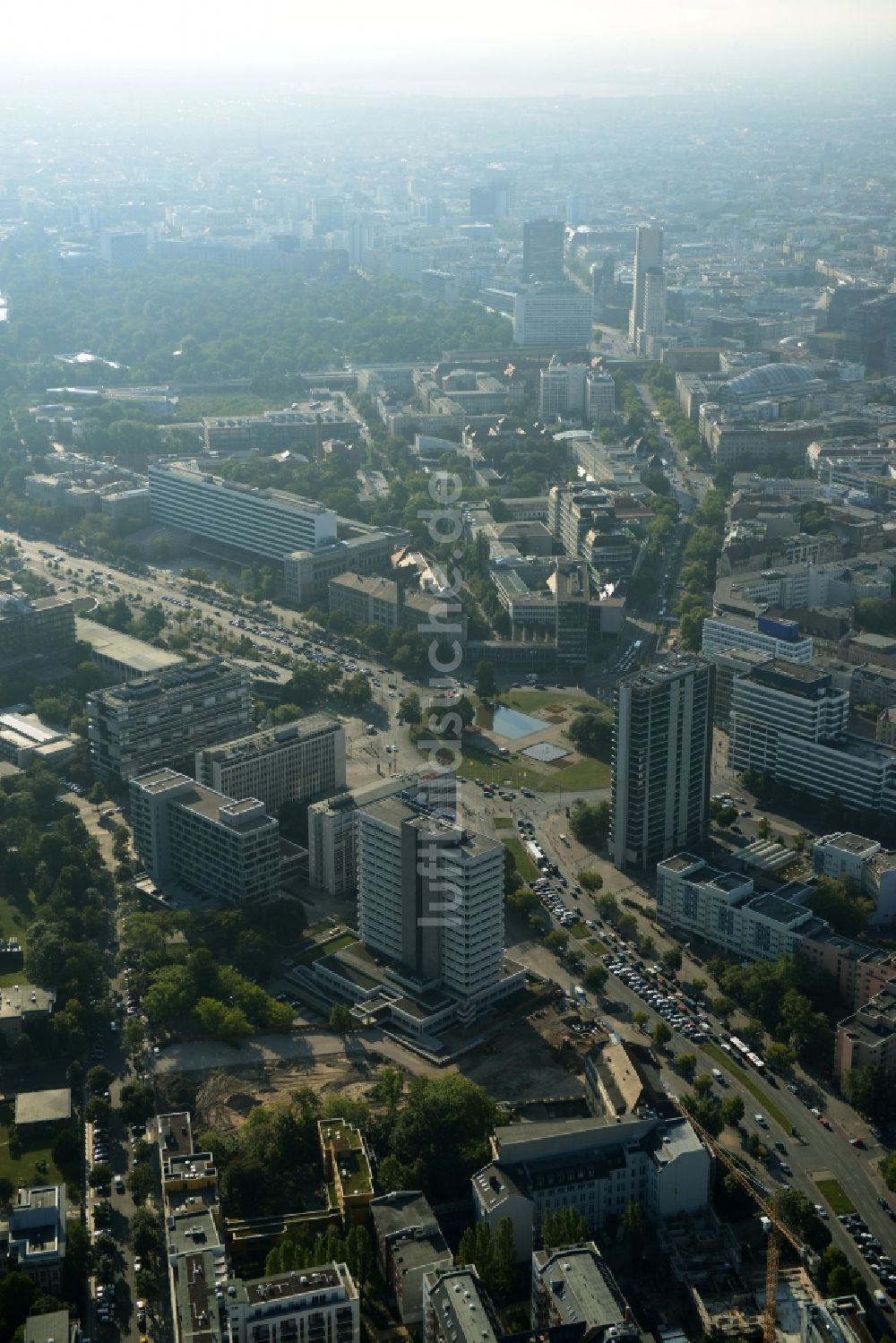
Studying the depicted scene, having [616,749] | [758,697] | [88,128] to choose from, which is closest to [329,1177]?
[616,749]

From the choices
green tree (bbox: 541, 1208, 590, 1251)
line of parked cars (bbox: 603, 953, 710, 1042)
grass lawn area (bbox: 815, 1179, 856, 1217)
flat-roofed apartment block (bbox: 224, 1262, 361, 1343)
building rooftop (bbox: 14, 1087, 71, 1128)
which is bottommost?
line of parked cars (bbox: 603, 953, 710, 1042)

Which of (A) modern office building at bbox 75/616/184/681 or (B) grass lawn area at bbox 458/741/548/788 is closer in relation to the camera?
(B) grass lawn area at bbox 458/741/548/788

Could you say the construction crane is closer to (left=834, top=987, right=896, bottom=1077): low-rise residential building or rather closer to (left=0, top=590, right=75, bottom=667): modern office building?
(left=834, top=987, right=896, bottom=1077): low-rise residential building

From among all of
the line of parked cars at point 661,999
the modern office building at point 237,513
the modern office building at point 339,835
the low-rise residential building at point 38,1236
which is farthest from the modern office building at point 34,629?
the low-rise residential building at point 38,1236

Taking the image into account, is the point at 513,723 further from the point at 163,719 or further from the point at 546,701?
the point at 163,719

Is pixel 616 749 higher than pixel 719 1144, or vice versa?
pixel 616 749

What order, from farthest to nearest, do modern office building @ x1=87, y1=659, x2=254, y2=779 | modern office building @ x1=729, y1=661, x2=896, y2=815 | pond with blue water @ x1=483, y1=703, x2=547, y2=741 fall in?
pond with blue water @ x1=483, y1=703, x2=547, y2=741
modern office building @ x1=87, y1=659, x2=254, y2=779
modern office building @ x1=729, y1=661, x2=896, y2=815

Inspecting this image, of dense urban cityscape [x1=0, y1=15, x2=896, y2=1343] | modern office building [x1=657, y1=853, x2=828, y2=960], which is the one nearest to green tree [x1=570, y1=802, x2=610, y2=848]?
dense urban cityscape [x1=0, y1=15, x2=896, y2=1343]

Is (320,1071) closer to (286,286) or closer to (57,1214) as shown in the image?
(57,1214)
